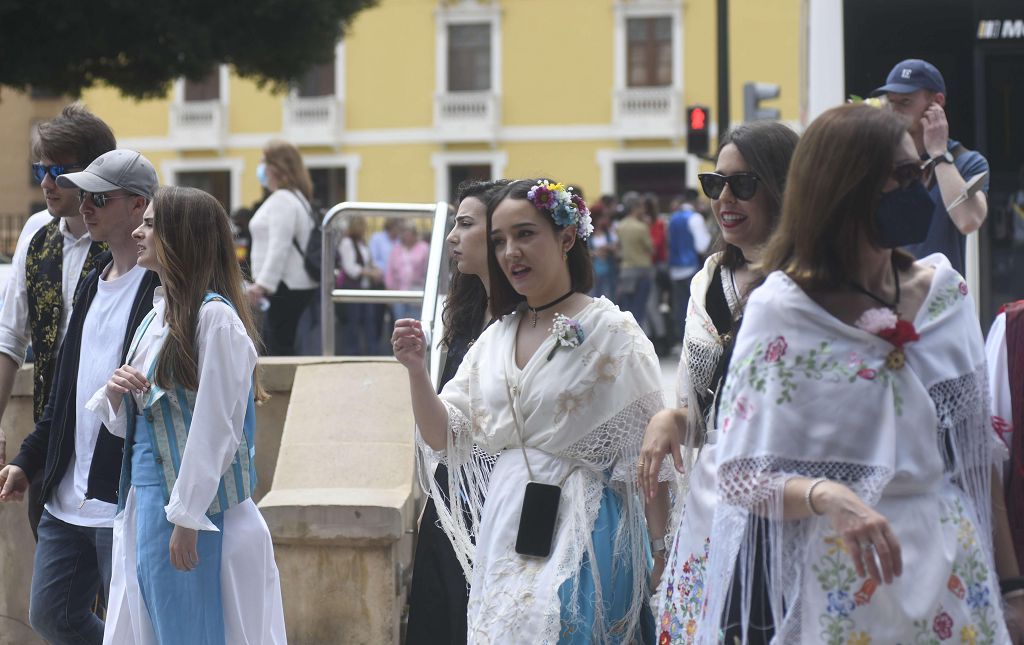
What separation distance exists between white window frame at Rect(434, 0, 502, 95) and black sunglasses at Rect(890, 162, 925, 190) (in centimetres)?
3748

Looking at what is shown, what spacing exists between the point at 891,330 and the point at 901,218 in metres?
0.21

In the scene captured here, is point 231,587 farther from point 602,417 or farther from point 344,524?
point 344,524

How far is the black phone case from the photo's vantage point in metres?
3.87

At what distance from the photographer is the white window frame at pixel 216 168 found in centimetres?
4159

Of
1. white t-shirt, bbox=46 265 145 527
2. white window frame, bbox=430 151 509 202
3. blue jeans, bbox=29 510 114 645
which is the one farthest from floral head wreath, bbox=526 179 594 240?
white window frame, bbox=430 151 509 202

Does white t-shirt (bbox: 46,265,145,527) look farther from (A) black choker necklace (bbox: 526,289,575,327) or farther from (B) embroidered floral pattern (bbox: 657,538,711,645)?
(B) embroidered floral pattern (bbox: 657,538,711,645)

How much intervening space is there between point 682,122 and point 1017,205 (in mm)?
30651

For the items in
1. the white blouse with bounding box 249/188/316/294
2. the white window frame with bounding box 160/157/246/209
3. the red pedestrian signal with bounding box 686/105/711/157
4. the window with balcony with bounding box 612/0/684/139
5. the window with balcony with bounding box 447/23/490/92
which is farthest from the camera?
the white window frame with bounding box 160/157/246/209

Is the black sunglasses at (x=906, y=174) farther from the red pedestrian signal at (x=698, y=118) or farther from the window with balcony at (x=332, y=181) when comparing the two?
the window with balcony at (x=332, y=181)

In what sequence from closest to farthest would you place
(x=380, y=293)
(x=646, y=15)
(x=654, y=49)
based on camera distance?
(x=380, y=293) < (x=646, y=15) < (x=654, y=49)

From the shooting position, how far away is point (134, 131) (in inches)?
1676

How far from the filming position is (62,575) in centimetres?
453

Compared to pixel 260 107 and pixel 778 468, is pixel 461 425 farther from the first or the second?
pixel 260 107

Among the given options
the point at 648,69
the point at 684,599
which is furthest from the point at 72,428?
the point at 648,69
